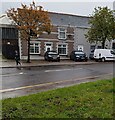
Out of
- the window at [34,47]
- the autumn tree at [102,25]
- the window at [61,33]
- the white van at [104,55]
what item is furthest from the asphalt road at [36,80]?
the window at [61,33]

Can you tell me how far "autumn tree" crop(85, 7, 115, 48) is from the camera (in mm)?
37469

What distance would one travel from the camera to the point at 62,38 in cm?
3944

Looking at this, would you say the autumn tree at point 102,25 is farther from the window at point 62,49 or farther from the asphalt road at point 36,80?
the asphalt road at point 36,80

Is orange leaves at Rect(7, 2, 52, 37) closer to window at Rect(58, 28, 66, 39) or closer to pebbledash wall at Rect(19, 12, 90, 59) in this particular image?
pebbledash wall at Rect(19, 12, 90, 59)

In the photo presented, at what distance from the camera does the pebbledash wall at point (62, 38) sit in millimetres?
36812

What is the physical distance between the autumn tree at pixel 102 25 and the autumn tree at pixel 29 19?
1000 centimetres

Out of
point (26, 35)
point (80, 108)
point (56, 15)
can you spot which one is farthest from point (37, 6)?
point (80, 108)

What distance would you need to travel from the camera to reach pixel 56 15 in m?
41.1

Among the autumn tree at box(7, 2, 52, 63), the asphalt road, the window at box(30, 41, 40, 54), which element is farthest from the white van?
the asphalt road

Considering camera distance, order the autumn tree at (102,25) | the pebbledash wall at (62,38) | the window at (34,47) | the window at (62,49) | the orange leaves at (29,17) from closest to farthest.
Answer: the orange leaves at (29,17) → the window at (34,47) → the pebbledash wall at (62,38) → the autumn tree at (102,25) → the window at (62,49)

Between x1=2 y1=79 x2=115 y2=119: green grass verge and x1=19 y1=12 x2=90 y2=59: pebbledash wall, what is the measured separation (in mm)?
27500

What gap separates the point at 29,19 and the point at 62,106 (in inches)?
931

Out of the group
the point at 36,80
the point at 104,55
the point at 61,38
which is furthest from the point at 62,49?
the point at 36,80

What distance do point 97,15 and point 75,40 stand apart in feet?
17.4
